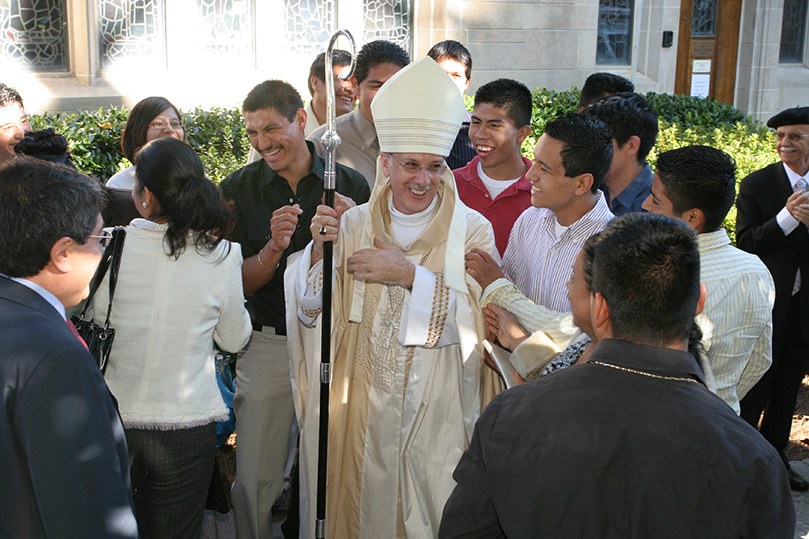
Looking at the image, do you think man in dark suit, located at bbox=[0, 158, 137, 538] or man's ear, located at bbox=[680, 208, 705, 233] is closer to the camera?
man in dark suit, located at bbox=[0, 158, 137, 538]

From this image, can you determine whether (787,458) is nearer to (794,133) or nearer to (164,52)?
(794,133)

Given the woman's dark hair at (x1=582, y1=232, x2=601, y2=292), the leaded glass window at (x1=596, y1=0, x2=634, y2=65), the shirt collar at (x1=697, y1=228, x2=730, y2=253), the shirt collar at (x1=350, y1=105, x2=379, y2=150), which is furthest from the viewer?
the leaded glass window at (x1=596, y1=0, x2=634, y2=65)

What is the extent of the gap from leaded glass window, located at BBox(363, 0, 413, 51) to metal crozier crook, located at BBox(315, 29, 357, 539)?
7578 millimetres

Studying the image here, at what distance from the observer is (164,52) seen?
9.20m

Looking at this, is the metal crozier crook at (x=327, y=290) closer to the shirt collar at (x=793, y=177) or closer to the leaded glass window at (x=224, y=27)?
the shirt collar at (x=793, y=177)

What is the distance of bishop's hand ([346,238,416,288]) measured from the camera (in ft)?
9.75

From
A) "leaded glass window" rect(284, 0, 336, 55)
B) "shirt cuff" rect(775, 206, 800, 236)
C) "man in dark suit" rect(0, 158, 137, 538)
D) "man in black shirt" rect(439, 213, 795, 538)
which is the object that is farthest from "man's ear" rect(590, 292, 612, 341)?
"leaded glass window" rect(284, 0, 336, 55)

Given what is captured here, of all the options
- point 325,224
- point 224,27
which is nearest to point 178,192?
point 325,224

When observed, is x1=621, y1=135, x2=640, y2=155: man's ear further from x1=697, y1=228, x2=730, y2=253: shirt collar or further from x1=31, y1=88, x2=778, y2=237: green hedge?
x1=31, y1=88, x2=778, y2=237: green hedge

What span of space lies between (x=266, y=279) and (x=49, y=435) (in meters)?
1.86

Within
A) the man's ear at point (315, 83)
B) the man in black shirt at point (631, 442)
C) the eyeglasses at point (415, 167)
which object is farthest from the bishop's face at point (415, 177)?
the man's ear at point (315, 83)

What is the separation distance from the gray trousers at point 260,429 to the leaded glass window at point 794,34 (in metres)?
13.1

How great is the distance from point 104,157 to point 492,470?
18.9ft

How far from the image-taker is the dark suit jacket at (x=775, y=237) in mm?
4457
